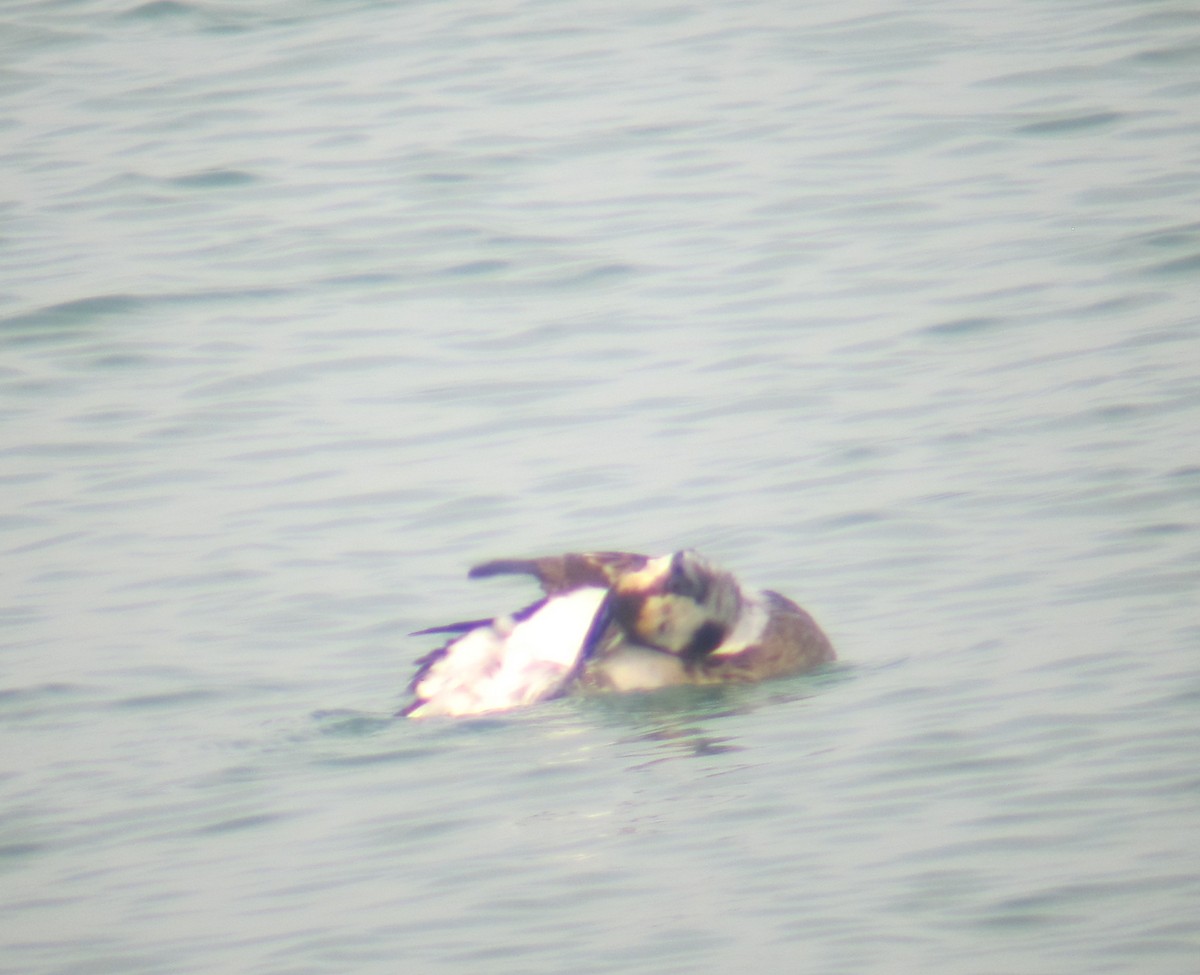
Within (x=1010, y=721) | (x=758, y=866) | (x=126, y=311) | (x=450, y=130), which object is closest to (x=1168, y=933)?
(x=758, y=866)

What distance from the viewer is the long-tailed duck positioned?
739 centimetres

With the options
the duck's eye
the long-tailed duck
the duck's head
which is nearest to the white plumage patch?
the long-tailed duck

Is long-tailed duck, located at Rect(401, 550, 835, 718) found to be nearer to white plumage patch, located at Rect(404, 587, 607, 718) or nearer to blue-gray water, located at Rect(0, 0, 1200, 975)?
white plumage patch, located at Rect(404, 587, 607, 718)

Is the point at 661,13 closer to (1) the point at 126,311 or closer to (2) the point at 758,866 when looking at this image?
(1) the point at 126,311

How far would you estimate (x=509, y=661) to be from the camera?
293 inches

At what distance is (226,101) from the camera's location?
17.9m

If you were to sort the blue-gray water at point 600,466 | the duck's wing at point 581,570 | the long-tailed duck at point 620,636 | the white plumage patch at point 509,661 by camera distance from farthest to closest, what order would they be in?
the duck's wing at point 581,570 → the long-tailed duck at point 620,636 → the white plumage patch at point 509,661 → the blue-gray water at point 600,466

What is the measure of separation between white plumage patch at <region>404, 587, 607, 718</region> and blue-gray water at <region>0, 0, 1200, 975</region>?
148 mm

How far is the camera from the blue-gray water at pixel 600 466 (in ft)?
18.2

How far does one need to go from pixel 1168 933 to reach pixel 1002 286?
7.40 metres

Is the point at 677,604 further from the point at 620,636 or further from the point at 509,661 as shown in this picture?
the point at 509,661

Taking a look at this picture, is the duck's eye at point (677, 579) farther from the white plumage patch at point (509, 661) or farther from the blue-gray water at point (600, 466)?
the blue-gray water at point (600, 466)

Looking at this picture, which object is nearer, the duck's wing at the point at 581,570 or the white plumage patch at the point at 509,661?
the white plumage patch at the point at 509,661

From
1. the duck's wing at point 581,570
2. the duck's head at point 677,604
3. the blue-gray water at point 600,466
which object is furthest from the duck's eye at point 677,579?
the blue-gray water at point 600,466
